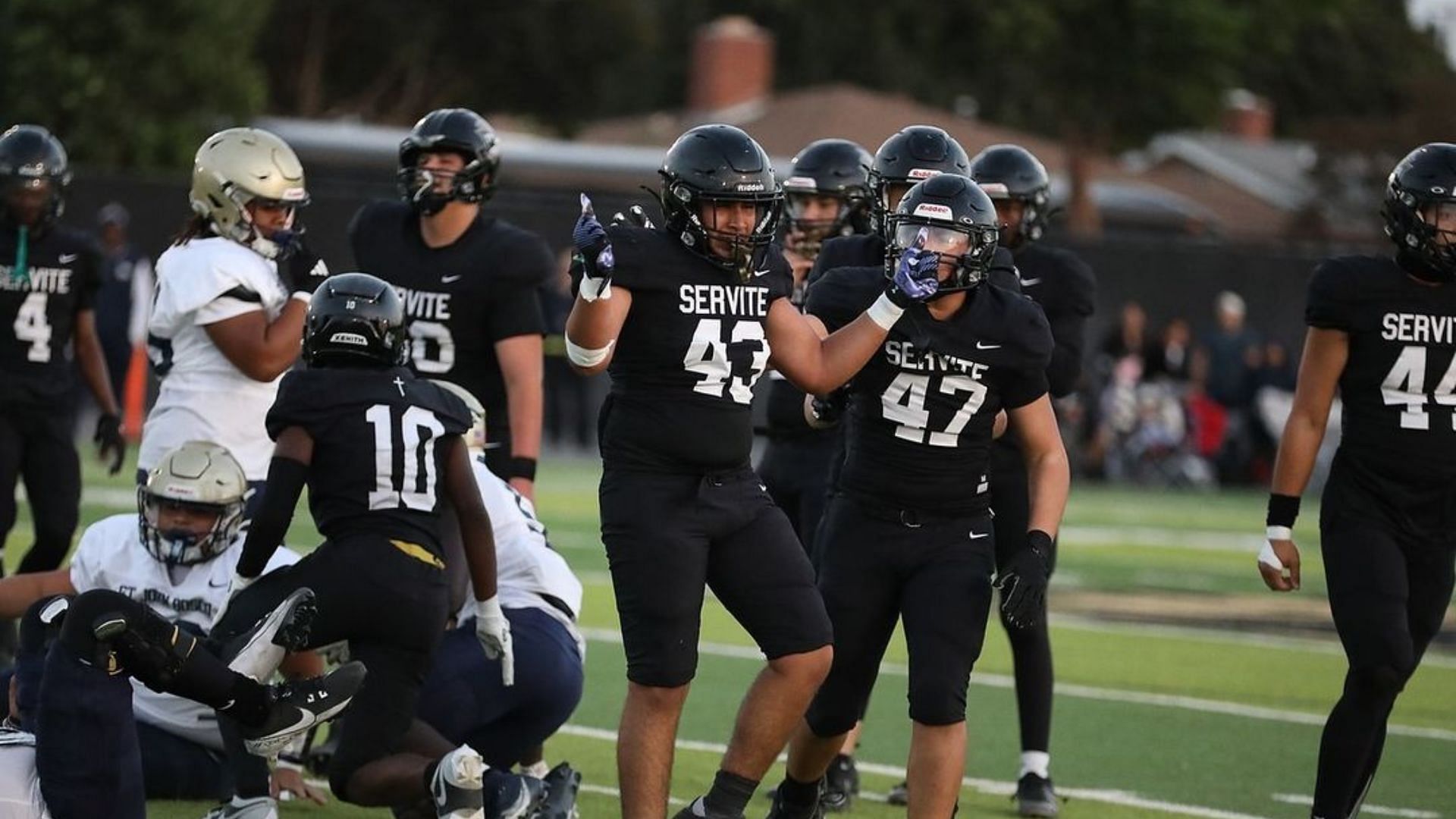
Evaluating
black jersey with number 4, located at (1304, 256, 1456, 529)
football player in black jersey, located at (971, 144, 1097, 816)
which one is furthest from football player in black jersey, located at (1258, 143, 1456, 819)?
football player in black jersey, located at (971, 144, 1097, 816)

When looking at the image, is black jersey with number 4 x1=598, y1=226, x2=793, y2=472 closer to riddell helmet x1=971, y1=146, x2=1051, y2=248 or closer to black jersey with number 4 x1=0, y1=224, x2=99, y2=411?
riddell helmet x1=971, y1=146, x2=1051, y2=248

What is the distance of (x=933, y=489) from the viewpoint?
5.74m

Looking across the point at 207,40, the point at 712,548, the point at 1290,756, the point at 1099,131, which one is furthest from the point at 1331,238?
the point at 712,548

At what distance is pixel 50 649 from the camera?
512 centimetres

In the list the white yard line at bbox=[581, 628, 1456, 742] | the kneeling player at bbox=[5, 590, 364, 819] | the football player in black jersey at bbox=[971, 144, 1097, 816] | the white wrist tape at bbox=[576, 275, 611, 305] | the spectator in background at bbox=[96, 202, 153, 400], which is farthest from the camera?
the spectator in background at bbox=[96, 202, 153, 400]

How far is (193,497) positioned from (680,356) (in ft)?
4.60

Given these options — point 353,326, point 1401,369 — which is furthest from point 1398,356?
point 353,326

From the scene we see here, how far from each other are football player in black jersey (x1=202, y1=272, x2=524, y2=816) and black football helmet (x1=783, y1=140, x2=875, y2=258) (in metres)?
1.96

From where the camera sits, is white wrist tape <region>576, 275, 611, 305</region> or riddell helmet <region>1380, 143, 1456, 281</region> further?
riddell helmet <region>1380, 143, 1456, 281</region>

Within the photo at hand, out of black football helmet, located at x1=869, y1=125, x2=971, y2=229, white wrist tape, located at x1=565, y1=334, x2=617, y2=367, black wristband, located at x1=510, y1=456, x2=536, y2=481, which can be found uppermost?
black football helmet, located at x1=869, y1=125, x2=971, y2=229

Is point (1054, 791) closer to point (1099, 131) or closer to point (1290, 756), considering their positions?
point (1290, 756)

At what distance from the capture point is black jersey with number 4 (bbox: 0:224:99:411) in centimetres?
785

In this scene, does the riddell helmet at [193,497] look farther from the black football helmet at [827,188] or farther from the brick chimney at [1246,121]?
the brick chimney at [1246,121]

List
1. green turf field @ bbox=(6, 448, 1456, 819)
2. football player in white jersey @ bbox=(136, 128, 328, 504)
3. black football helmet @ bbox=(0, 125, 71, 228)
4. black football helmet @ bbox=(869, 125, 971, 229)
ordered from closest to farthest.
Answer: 1. black football helmet @ bbox=(869, 125, 971, 229)
2. football player in white jersey @ bbox=(136, 128, 328, 504)
3. green turf field @ bbox=(6, 448, 1456, 819)
4. black football helmet @ bbox=(0, 125, 71, 228)
